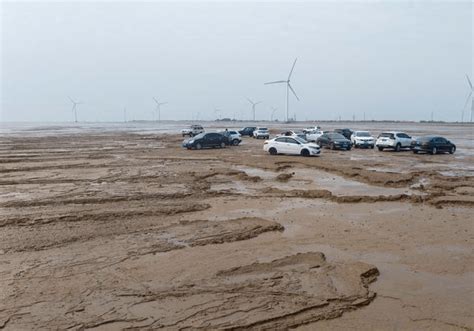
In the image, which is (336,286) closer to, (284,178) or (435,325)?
(435,325)

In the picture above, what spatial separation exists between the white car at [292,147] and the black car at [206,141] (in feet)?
26.4

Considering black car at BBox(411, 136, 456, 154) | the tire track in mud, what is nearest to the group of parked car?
black car at BBox(411, 136, 456, 154)

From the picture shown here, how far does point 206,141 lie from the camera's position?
38594mm

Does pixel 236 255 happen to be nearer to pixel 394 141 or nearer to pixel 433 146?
pixel 433 146

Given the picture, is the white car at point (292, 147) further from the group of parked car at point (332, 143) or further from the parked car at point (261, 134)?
the parked car at point (261, 134)

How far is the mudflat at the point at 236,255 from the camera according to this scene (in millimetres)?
6031

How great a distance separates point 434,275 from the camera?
7.80m

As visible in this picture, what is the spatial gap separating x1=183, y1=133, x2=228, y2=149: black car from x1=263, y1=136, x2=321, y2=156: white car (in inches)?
317

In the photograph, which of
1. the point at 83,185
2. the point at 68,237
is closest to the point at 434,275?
the point at 68,237

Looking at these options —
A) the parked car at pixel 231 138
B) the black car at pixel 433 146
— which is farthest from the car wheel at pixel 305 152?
the parked car at pixel 231 138

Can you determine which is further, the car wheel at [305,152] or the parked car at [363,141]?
the parked car at [363,141]

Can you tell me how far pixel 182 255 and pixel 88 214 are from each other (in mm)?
4745

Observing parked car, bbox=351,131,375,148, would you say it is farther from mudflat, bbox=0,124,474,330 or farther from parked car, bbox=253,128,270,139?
mudflat, bbox=0,124,474,330

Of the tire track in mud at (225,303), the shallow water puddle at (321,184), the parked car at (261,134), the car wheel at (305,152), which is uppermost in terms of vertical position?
the parked car at (261,134)
